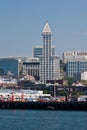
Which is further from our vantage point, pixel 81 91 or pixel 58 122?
pixel 81 91

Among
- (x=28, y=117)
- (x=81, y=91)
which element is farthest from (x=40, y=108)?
(x=81, y=91)

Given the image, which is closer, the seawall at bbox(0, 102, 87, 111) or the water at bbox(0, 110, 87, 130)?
the water at bbox(0, 110, 87, 130)

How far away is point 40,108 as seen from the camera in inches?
3703

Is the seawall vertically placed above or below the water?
above

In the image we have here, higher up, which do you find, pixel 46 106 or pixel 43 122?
pixel 46 106

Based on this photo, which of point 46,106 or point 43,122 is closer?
point 43,122

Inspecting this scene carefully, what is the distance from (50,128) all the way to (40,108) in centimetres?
3026

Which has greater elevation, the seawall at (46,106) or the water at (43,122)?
the seawall at (46,106)

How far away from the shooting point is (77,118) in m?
75.5

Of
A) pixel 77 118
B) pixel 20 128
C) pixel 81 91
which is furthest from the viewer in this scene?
pixel 81 91

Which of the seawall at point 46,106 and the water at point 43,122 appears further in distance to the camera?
the seawall at point 46,106

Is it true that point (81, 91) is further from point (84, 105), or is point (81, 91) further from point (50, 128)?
point (50, 128)

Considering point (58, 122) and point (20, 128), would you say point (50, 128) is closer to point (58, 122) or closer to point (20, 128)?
point (20, 128)

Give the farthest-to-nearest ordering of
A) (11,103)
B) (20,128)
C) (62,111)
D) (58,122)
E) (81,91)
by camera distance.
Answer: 1. (81,91)
2. (11,103)
3. (62,111)
4. (58,122)
5. (20,128)
